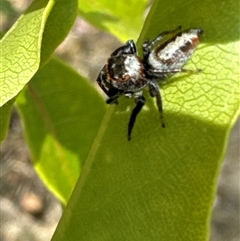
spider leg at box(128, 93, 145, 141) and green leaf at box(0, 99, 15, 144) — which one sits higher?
green leaf at box(0, 99, 15, 144)

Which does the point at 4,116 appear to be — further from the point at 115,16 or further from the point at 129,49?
the point at 115,16

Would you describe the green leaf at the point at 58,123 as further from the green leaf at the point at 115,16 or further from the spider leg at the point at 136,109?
the spider leg at the point at 136,109

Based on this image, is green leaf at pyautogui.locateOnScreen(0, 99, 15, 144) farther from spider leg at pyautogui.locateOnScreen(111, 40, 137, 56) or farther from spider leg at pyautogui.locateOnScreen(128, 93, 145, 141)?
spider leg at pyautogui.locateOnScreen(111, 40, 137, 56)

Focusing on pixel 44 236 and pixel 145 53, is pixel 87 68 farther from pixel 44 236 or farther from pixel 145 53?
pixel 145 53

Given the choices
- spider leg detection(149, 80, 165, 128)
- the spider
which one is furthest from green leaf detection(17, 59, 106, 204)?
spider leg detection(149, 80, 165, 128)

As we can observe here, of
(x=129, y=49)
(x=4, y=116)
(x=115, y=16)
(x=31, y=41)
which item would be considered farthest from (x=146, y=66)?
(x=31, y=41)

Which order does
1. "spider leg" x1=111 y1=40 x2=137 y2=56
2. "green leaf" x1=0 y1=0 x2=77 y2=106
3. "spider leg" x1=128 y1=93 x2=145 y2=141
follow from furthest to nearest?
"spider leg" x1=111 y1=40 x2=137 y2=56, "spider leg" x1=128 y1=93 x2=145 y2=141, "green leaf" x1=0 y1=0 x2=77 y2=106

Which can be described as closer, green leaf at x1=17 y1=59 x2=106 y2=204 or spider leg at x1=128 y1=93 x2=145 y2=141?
spider leg at x1=128 y1=93 x2=145 y2=141

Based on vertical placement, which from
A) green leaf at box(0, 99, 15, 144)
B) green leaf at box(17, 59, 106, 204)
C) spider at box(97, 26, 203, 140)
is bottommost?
green leaf at box(17, 59, 106, 204)
